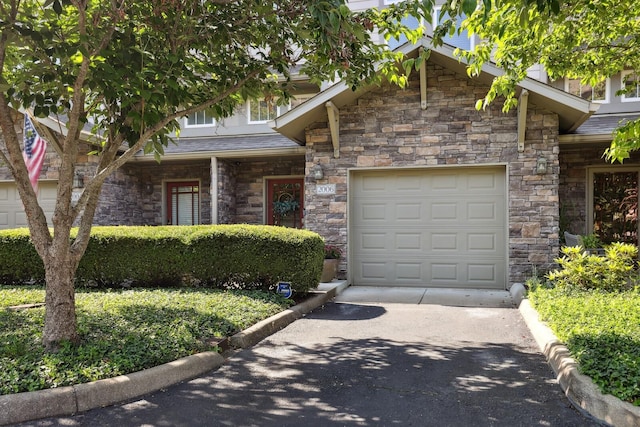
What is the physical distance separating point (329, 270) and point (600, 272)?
448 cm

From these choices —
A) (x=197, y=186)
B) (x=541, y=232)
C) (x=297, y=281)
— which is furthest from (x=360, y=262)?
(x=197, y=186)

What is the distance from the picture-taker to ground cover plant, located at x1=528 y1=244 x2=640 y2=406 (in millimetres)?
3482

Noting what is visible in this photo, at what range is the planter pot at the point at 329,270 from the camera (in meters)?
8.88

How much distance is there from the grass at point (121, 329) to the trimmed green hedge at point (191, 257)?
16.4 inches

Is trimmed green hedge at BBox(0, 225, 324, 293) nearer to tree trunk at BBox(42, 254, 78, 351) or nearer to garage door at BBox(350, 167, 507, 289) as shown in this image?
garage door at BBox(350, 167, 507, 289)

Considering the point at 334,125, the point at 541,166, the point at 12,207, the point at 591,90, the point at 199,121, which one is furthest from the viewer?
the point at 199,121

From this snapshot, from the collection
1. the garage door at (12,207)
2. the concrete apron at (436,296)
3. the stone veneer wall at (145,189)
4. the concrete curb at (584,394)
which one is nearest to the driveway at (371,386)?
the concrete curb at (584,394)

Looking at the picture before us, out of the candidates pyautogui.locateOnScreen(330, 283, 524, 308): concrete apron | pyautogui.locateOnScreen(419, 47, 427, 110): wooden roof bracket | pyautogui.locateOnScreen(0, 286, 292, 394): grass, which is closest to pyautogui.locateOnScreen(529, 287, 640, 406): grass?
pyautogui.locateOnScreen(330, 283, 524, 308): concrete apron

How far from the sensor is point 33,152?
31.2 ft

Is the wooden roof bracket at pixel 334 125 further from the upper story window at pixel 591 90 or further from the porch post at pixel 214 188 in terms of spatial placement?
the upper story window at pixel 591 90

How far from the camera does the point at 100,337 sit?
15.2 ft

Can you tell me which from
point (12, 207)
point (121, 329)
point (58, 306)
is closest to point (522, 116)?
point (121, 329)

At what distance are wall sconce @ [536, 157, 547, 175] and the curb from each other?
A: 6547mm

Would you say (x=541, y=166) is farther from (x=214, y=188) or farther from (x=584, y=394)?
(x=214, y=188)
